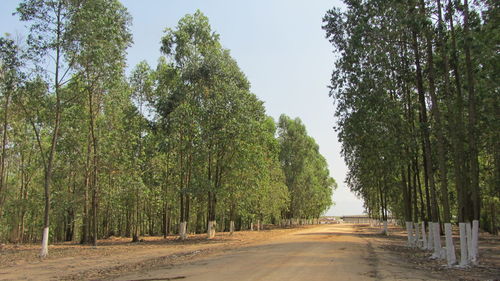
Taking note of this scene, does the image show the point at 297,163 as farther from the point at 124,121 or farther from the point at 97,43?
the point at 97,43

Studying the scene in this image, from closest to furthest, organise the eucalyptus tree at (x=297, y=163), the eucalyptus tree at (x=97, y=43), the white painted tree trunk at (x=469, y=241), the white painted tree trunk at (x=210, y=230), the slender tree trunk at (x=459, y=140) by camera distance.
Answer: the white painted tree trunk at (x=469, y=241), the slender tree trunk at (x=459, y=140), the eucalyptus tree at (x=97, y=43), the white painted tree trunk at (x=210, y=230), the eucalyptus tree at (x=297, y=163)

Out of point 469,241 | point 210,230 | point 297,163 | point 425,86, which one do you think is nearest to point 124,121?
point 210,230

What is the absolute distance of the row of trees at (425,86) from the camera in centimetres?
1560

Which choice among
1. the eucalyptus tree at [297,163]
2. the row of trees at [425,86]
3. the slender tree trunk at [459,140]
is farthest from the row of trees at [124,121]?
the eucalyptus tree at [297,163]

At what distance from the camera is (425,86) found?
23.3 metres

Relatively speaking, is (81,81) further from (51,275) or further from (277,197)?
(277,197)

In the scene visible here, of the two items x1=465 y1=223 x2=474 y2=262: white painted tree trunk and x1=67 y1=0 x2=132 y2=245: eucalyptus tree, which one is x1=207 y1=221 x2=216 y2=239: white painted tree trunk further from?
x1=465 y1=223 x2=474 y2=262: white painted tree trunk

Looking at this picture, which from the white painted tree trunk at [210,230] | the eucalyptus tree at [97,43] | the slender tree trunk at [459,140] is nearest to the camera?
the slender tree trunk at [459,140]

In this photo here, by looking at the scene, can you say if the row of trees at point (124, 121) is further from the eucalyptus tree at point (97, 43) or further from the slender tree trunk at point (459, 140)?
the slender tree trunk at point (459, 140)

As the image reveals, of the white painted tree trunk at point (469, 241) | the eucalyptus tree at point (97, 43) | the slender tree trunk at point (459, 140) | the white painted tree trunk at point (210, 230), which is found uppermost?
the eucalyptus tree at point (97, 43)

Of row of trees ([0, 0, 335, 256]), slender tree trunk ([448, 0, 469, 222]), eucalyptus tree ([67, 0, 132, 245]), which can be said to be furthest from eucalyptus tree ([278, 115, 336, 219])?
slender tree trunk ([448, 0, 469, 222])

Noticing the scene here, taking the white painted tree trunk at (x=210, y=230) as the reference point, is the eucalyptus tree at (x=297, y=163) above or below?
above

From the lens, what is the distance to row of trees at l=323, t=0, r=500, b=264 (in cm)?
1560

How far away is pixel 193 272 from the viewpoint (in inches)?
491
